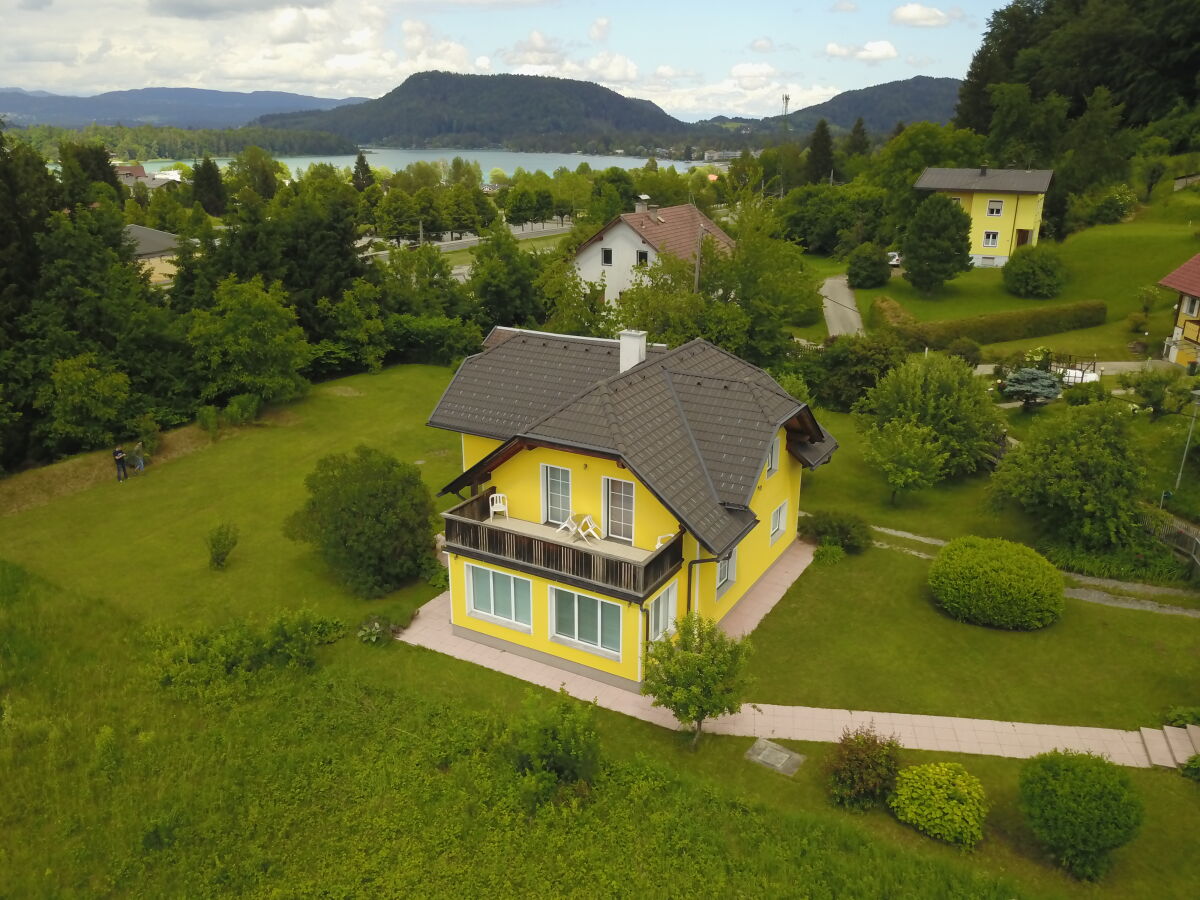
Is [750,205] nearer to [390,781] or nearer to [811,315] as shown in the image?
[811,315]

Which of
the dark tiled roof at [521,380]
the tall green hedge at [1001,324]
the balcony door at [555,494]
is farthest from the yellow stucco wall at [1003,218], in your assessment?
the balcony door at [555,494]

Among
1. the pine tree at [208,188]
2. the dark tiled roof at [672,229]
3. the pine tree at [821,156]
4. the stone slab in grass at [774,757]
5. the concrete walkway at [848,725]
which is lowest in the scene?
the stone slab in grass at [774,757]

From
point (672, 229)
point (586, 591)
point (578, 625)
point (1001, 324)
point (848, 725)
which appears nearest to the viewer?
point (848, 725)

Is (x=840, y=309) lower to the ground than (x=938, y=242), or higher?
lower

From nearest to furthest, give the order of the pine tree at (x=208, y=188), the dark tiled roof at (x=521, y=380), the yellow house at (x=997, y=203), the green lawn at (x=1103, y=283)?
the dark tiled roof at (x=521, y=380), the green lawn at (x=1103, y=283), the yellow house at (x=997, y=203), the pine tree at (x=208, y=188)

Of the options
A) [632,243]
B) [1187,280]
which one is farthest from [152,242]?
[1187,280]

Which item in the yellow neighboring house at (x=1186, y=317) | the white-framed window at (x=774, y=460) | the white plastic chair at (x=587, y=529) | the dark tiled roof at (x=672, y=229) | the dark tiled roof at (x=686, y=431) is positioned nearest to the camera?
the dark tiled roof at (x=686, y=431)

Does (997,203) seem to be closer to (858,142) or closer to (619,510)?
(619,510)

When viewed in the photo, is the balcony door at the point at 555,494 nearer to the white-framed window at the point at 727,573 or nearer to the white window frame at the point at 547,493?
the white window frame at the point at 547,493
